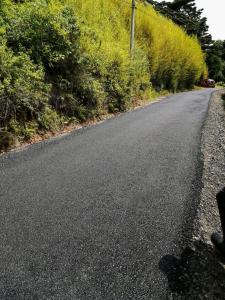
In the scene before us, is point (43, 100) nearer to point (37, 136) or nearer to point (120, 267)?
point (37, 136)

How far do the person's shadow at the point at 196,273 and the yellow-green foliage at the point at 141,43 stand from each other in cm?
878

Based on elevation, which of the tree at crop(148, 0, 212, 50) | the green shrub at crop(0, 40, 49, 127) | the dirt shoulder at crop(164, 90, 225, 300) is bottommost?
the dirt shoulder at crop(164, 90, 225, 300)

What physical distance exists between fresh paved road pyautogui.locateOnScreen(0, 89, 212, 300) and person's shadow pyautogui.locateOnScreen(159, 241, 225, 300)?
0.10m

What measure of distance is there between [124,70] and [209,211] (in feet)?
35.1

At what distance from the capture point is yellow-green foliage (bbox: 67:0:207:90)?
11695 millimetres

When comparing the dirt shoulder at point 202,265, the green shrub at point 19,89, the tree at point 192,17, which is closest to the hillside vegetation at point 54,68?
the green shrub at point 19,89

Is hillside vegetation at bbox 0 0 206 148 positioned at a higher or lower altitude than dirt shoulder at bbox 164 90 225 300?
higher

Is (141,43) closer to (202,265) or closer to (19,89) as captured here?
(19,89)

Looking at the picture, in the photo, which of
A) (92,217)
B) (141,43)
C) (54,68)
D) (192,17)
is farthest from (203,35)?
(92,217)

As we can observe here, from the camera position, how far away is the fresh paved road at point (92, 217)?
2.42m

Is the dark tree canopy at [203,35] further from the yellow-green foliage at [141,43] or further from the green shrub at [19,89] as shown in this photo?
the green shrub at [19,89]

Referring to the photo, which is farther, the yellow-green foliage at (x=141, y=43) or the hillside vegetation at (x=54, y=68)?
the yellow-green foliage at (x=141, y=43)

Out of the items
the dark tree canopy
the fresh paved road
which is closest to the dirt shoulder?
the fresh paved road

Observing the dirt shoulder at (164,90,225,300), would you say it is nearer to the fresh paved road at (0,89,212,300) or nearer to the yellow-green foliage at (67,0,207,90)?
the fresh paved road at (0,89,212,300)
